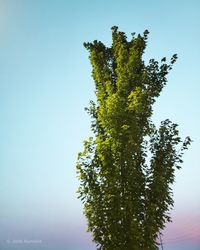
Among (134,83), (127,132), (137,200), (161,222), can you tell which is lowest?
(161,222)

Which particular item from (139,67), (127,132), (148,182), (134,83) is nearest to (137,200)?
(148,182)

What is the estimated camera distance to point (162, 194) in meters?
15.2

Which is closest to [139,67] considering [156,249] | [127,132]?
[127,132]

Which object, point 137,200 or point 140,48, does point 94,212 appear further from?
point 140,48

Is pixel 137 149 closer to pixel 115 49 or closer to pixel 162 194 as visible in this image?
pixel 162 194

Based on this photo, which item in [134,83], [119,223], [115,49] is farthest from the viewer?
[115,49]

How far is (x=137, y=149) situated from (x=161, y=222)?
3.45m

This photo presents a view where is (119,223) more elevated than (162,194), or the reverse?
(162,194)

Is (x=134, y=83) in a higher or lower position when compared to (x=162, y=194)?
higher

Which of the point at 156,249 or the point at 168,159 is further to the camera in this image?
the point at 168,159

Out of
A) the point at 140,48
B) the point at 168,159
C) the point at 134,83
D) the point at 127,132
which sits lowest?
the point at 168,159

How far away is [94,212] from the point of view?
1495 cm

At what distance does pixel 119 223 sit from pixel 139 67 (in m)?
7.99

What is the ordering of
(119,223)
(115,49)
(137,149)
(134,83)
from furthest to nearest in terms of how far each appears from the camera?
(115,49), (134,83), (137,149), (119,223)
